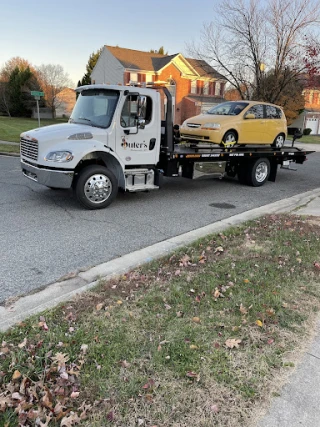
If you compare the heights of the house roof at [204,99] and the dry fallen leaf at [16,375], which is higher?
the house roof at [204,99]

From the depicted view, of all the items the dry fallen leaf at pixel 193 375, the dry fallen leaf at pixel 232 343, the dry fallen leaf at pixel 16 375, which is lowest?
the dry fallen leaf at pixel 193 375

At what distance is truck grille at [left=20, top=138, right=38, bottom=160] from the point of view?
22.2ft

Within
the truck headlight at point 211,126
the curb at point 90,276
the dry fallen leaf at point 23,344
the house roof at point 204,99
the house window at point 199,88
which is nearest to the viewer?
the dry fallen leaf at point 23,344

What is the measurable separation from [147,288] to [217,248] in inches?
59.9

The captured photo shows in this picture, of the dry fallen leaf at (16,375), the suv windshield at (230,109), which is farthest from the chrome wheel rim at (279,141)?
the dry fallen leaf at (16,375)

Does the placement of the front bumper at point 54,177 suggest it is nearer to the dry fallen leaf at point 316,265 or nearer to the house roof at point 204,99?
the dry fallen leaf at point 316,265

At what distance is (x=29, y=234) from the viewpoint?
18.1ft

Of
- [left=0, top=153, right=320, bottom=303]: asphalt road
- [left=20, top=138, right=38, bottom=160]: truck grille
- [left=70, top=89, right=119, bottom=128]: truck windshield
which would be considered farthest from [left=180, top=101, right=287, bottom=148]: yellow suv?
[left=20, top=138, right=38, bottom=160]: truck grille

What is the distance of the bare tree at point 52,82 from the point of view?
5712 cm

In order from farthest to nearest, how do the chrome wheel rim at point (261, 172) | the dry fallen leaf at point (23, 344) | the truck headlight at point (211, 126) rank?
the chrome wheel rim at point (261, 172) → the truck headlight at point (211, 126) → the dry fallen leaf at point (23, 344)

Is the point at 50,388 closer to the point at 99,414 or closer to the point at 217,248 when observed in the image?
the point at 99,414

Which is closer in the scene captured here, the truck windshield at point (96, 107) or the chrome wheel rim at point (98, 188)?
the chrome wheel rim at point (98, 188)

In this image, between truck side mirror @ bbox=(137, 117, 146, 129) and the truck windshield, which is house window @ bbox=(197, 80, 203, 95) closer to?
the truck windshield

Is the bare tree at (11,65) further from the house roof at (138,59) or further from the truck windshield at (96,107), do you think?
the truck windshield at (96,107)
